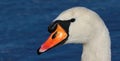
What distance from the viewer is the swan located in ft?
17.5

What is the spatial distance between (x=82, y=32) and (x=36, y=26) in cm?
492

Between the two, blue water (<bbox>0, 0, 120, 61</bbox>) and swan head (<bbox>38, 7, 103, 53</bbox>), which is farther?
blue water (<bbox>0, 0, 120, 61</bbox>)

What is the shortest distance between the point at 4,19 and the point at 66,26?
562 cm

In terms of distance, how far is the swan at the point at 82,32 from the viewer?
17.5ft

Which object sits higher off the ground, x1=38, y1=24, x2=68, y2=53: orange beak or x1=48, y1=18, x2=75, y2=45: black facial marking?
x1=48, y1=18, x2=75, y2=45: black facial marking

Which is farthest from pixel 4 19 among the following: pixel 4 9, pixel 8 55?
pixel 8 55

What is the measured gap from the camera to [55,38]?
534cm

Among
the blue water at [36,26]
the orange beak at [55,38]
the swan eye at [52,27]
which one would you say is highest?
the swan eye at [52,27]

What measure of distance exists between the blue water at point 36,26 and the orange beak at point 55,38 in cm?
395

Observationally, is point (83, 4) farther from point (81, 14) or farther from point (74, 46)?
point (81, 14)

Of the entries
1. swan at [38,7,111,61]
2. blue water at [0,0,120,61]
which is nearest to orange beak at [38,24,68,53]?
swan at [38,7,111,61]

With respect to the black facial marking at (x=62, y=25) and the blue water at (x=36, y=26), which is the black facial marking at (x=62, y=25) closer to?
the black facial marking at (x=62, y=25)

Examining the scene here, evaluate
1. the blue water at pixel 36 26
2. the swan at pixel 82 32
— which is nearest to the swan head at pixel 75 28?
the swan at pixel 82 32

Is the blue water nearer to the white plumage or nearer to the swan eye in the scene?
the white plumage
